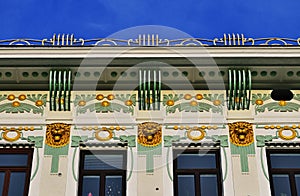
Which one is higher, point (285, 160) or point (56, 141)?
point (56, 141)

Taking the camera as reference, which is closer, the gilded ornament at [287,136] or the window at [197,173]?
the window at [197,173]

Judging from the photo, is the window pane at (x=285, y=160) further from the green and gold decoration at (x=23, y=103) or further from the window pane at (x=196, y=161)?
the green and gold decoration at (x=23, y=103)

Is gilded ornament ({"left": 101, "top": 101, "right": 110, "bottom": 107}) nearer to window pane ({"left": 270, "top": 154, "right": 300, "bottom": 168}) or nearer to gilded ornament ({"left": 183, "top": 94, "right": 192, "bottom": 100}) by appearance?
gilded ornament ({"left": 183, "top": 94, "right": 192, "bottom": 100})

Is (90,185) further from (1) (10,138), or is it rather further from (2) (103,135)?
(1) (10,138)

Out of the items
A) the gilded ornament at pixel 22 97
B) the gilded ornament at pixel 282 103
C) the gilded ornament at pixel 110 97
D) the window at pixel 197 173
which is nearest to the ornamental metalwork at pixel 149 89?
the gilded ornament at pixel 110 97

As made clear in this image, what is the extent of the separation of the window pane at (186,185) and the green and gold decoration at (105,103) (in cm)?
165

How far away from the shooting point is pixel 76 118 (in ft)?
39.9

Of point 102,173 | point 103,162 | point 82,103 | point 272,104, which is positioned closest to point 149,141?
point 103,162

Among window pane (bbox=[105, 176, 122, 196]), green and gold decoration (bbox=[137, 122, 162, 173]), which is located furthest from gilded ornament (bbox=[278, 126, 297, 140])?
window pane (bbox=[105, 176, 122, 196])

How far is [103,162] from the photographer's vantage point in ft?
38.7

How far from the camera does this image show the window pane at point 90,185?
11492mm

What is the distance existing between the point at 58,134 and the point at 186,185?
2.55 m

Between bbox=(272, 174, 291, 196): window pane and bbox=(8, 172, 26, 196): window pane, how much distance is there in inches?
179

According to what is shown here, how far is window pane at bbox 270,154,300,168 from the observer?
465 inches
